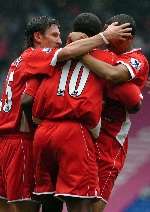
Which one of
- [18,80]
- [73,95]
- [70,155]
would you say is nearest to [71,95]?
[73,95]

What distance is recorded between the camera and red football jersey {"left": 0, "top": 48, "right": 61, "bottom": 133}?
4.68 metres

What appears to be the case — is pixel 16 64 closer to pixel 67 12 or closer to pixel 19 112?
pixel 19 112

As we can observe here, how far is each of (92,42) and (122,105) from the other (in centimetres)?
42

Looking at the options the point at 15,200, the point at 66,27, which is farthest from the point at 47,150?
the point at 66,27

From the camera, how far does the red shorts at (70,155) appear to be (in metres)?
4.54

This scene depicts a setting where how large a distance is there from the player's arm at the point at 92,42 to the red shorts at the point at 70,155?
1.16ft

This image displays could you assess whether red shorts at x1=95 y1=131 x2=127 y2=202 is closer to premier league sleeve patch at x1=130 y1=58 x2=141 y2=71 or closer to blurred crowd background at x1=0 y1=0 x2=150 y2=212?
premier league sleeve patch at x1=130 y1=58 x2=141 y2=71

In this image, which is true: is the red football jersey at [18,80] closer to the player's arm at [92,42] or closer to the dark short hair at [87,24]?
the player's arm at [92,42]

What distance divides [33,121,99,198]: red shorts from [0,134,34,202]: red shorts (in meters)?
0.43

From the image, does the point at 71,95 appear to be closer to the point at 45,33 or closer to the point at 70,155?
the point at 70,155

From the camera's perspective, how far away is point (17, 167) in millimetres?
5039

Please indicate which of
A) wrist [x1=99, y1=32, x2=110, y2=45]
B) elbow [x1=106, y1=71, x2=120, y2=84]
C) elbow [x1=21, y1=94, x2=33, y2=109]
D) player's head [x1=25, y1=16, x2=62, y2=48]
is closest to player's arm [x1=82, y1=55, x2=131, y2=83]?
elbow [x1=106, y1=71, x2=120, y2=84]

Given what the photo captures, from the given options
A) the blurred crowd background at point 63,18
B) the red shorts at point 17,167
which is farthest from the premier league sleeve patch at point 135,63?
the blurred crowd background at point 63,18

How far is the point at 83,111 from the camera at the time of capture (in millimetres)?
4516
